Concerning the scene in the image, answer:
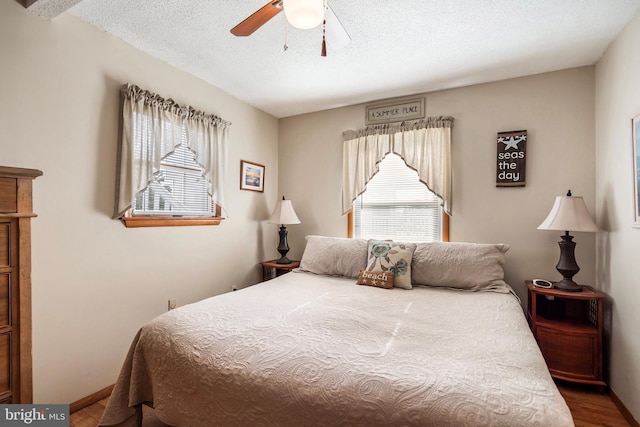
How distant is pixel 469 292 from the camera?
2406 millimetres

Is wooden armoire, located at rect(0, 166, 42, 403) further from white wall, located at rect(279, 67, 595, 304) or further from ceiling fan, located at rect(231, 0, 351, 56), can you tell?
white wall, located at rect(279, 67, 595, 304)

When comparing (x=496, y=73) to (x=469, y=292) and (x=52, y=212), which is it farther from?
(x=52, y=212)

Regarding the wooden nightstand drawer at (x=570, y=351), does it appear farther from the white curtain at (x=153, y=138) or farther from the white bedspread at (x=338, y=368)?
the white curtain at (x=153, y=138)

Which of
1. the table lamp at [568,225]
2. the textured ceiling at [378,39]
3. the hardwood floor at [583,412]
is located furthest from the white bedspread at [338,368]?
the textured ceiling at [378,39]

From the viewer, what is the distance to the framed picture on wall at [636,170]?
182 centimetres

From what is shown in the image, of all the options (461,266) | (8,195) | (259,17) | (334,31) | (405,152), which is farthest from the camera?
(405,152)

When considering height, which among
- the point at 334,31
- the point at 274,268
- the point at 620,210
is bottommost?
the point at 274,268

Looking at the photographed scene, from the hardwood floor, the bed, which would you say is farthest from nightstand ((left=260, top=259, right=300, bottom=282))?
the hardwood floor

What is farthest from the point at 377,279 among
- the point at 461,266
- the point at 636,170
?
the point at 636,170

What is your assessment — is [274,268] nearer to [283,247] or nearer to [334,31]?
[283,247]

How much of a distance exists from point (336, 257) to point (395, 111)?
1660 millimetres

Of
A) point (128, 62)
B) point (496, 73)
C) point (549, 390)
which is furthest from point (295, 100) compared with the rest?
point (549, 390)

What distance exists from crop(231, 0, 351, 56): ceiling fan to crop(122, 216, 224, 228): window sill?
1.54m

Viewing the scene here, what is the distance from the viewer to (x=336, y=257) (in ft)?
9.73
